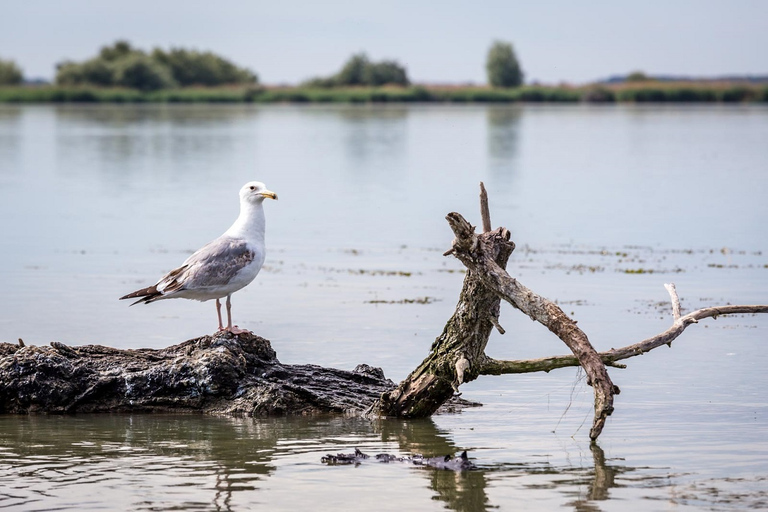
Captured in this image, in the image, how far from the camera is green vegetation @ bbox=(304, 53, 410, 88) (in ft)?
438

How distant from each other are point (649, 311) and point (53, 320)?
6821 mm

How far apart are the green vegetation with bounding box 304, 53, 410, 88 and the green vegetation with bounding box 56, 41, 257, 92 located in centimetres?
1457

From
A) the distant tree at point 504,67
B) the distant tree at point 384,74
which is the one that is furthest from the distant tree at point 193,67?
the distant tree at point 504,67

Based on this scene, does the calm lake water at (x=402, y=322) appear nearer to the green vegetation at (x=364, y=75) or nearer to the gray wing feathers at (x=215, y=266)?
the gray wing feathers at (x=215, y=266)

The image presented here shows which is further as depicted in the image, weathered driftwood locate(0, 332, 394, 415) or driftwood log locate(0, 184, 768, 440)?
weathered driftwood locate(0, 332, 394, 415)

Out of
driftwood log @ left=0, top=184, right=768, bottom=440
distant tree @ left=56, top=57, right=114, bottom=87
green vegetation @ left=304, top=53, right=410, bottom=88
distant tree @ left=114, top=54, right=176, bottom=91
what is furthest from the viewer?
green vegetation @ left=304, top=53, right=410, bottom=88

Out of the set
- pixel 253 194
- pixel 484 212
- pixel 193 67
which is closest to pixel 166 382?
pixel 253 194

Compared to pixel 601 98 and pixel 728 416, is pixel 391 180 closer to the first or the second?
pixel 728 416

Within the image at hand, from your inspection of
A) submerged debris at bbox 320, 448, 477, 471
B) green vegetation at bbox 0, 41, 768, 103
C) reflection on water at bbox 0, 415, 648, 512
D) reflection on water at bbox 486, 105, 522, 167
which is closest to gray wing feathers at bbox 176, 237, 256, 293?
reflection on water at bbox 0, 415, 648, 512

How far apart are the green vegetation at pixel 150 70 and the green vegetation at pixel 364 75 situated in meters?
14.6

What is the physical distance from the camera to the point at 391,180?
33.9 meters

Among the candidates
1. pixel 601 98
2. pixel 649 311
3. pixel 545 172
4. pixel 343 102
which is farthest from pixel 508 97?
pixel 649 311

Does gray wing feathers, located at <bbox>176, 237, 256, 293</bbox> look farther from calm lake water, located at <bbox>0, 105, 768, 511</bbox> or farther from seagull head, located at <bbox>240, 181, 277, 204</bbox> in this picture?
calm lake water, located at <bbox>0, 105, 768, 511</bbox>

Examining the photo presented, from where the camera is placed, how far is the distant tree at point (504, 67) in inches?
5108
